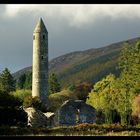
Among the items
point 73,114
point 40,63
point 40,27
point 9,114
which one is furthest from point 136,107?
point 40,27

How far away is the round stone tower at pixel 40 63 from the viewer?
83438mm

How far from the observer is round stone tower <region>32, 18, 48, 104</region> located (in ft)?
274

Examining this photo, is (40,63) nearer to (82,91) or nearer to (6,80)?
(6,80)

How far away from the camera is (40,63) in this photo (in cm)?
8456

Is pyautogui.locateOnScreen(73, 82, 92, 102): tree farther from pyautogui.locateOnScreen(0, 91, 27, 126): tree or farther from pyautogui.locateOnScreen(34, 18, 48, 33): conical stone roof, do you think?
pyautogui.locateOnScreen(0, 91, 27, 126): tree

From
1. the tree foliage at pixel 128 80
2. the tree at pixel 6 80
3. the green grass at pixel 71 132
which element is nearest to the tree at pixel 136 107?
the tree foliage at pixel 128 80

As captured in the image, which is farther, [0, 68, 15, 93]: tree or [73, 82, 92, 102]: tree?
[73, 82, 92, 102]: tree

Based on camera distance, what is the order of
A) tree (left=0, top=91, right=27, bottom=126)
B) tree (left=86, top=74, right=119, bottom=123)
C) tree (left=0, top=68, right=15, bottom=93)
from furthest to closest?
tree (left=0, top=68, right=15, bottom=93) → tree (left=86, top=74, right=119, bottom=123) → tree (left=0, top=91, right=27, bottom=126)

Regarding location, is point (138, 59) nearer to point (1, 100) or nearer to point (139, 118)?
point (139, 118)

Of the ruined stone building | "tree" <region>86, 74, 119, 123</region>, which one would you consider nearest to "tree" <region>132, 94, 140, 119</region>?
the ruined stone building

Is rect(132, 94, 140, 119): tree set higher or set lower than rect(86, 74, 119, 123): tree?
lower

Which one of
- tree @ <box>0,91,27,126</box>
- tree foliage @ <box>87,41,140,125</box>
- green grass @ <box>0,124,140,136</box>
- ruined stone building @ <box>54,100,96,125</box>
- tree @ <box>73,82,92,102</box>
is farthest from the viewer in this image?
tree @ <box>73,82,92,102</box>

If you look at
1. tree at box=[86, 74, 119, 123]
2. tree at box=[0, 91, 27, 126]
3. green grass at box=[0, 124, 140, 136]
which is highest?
tree at box=[86, 74, 119, 123]

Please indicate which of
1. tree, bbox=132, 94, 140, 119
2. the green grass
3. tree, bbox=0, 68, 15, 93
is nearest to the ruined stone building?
tree, bbox=132, 94, 140, 119
